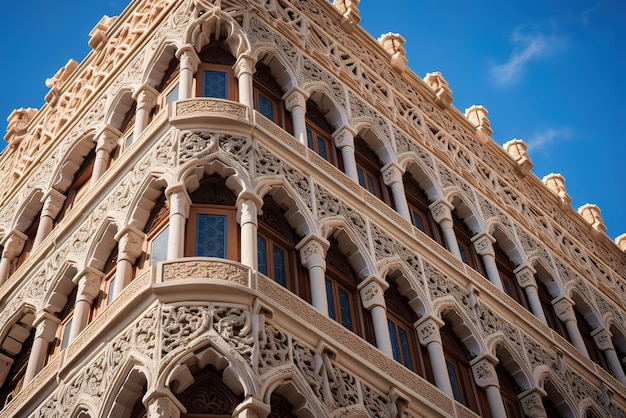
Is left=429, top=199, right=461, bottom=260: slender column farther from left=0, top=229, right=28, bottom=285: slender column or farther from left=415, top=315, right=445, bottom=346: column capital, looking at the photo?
left=0, top=229, right=28, bottom=285: slender column

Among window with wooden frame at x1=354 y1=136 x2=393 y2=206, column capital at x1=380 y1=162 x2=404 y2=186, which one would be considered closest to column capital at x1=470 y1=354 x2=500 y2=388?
window with wooden frame at x1=354 y1=136 x2=393 y2=206

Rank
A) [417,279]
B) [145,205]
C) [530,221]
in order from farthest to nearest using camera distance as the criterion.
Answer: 1. [530,221]
2. [417,279]
3. [145,205]

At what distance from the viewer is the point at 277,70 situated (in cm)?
1694

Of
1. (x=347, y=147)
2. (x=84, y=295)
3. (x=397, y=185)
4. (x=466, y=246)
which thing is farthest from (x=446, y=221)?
(x=84, y=295)

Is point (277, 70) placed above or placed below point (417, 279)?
above

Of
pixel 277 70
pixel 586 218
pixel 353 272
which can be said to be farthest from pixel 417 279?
Result: pixel 586 218

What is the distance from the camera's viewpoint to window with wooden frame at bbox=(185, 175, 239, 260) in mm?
12914

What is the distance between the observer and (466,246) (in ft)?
61.5

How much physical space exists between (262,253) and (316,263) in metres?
0.73

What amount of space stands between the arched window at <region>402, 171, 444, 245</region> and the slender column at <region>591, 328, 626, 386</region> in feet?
14.4

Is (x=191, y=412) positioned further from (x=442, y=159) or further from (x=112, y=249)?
(x=442, y=159)

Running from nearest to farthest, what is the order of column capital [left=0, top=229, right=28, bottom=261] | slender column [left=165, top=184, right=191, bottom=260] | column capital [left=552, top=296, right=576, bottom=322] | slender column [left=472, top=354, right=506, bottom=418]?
slender column [left=165, top=184, right=191, bottom=260] < slender column [left=472, top=354, right=506, bottom=418] < column capital [left=0, top=229, right=28, bottom=261] < column capital [left=552, top=296, right=576, bottom=322]

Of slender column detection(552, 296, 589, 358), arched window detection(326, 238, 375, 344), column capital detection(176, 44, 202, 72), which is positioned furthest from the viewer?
slender column detection(552, 296, 589, 358)

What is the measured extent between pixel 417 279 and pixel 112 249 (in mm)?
4463
